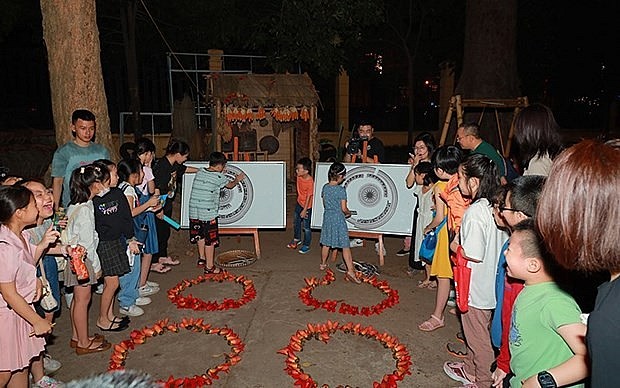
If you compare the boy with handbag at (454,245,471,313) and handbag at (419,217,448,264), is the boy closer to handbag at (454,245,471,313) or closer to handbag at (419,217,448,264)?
handbag at (419,217,448,264)

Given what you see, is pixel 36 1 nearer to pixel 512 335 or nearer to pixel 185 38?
pixel 185 38

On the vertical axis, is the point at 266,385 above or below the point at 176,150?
below

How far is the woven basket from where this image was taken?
742cm

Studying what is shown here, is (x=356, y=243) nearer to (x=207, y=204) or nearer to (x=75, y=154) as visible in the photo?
(x=207, y=204)

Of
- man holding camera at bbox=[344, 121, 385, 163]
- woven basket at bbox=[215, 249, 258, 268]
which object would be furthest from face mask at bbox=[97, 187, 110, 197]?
man holding camera at bbox=[344, 121, 385, 163]

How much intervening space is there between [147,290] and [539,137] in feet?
16.5

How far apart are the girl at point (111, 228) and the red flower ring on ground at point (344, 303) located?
222 centimetres

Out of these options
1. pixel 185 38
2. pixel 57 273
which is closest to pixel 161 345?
pixel 57 273

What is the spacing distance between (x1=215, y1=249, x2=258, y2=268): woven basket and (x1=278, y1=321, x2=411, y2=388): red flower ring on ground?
2311mm

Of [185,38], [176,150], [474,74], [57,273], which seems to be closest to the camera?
[57,273]

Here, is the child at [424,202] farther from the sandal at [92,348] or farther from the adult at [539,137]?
the sandal at [92,348]

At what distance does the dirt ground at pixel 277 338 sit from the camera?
4.52 metres

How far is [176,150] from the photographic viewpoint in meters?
6.88

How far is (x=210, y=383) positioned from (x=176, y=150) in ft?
11.7
